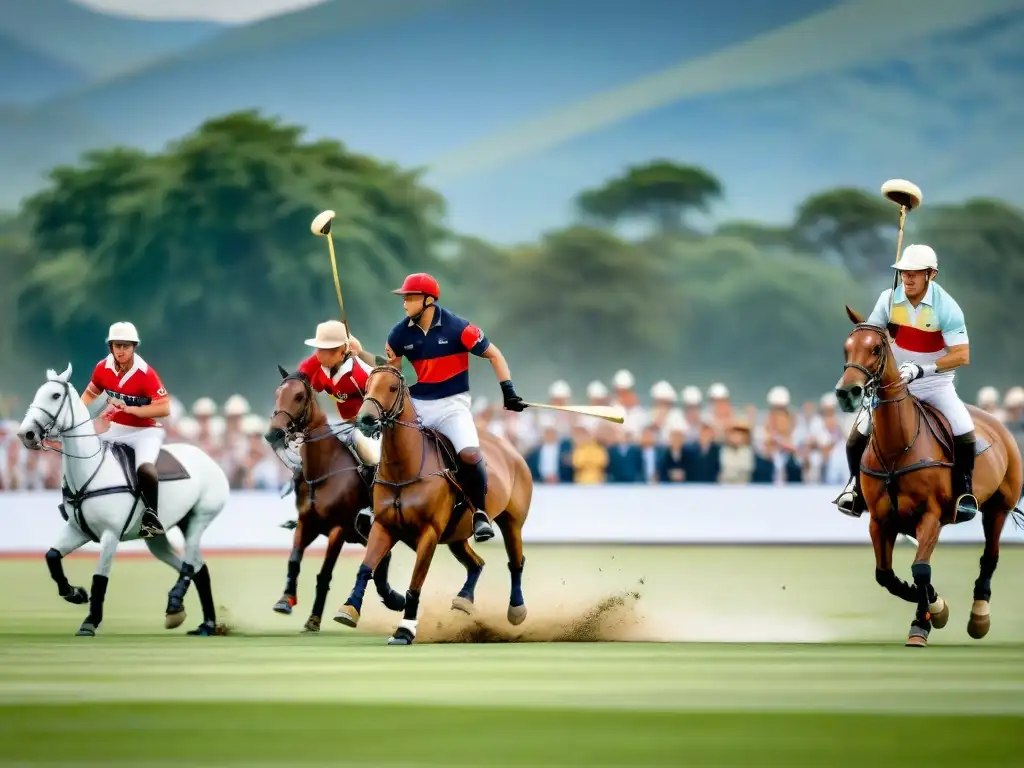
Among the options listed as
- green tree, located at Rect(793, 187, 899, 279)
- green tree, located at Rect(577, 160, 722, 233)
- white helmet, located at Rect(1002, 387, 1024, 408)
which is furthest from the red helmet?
green tree, located at Rect(577, 160, 722, 233)

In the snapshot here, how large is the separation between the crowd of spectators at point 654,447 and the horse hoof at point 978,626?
34.1 ft

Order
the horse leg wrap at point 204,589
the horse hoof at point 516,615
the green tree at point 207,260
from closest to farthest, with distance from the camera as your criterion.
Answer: the horse hoof at point 516,615
the horse leg wrap at point 204,589
the green tree at point 207,260

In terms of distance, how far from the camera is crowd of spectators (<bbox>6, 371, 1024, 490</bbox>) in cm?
2289

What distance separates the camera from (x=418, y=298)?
40.7ft

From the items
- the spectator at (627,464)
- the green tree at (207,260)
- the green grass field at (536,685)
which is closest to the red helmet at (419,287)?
the green grass field at (536,685)

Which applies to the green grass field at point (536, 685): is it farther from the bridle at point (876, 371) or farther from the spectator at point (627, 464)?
the spectator at point (627, 464)

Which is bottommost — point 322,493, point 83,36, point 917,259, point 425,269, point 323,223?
point 322,493

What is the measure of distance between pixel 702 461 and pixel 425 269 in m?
44.1

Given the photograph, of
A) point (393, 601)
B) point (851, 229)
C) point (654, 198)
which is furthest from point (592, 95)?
point (393, 601)

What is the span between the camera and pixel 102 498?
13.2 m

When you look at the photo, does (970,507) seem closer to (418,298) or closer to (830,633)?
(830,633)

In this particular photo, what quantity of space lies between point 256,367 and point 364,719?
52.8 meters

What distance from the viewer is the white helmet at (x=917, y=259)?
11938 mm

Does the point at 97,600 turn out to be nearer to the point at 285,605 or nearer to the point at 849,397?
the point at 285,605
